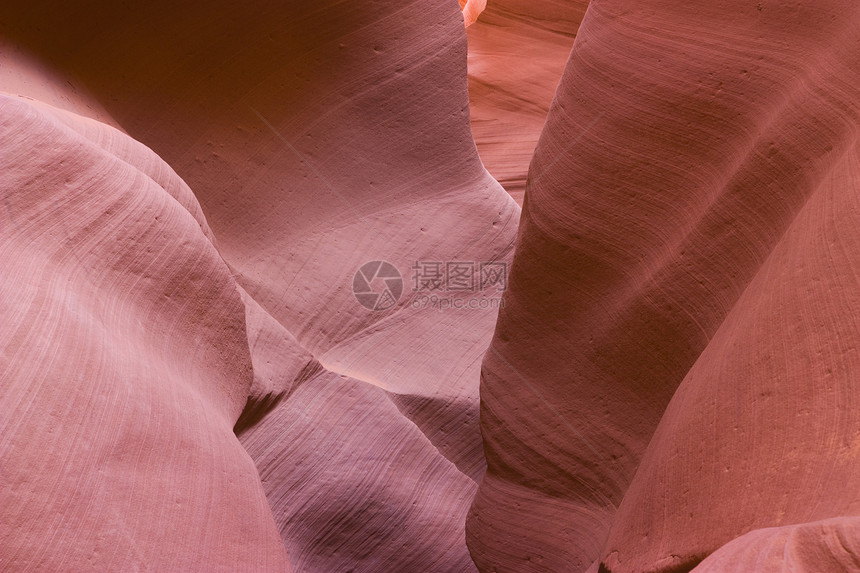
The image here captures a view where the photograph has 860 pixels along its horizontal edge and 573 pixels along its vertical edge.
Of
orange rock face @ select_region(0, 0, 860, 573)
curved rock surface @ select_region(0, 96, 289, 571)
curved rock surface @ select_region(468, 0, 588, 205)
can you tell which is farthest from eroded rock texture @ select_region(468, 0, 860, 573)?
curved rock surface @ select_region(468, 0, 588, 205)

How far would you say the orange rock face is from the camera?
1.59m

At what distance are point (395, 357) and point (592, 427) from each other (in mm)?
1163

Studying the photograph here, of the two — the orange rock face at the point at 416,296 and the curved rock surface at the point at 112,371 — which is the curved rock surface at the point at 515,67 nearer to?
the orange rock face at the point at 416,296

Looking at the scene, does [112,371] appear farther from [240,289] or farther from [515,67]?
[515,67]

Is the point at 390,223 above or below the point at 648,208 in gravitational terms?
below

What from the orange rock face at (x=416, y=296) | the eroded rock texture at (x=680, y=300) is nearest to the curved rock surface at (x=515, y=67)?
the orange rock face at (x=416, y=296)

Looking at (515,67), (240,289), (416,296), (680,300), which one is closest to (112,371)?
(240,289)

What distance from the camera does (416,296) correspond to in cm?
336

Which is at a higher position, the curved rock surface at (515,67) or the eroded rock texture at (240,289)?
the curved rock surface at (515,67)

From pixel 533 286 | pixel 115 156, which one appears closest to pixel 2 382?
pixel 115 156

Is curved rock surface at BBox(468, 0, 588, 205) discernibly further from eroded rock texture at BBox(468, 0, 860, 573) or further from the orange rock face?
eroded rock texture at BBox(468, 0, 860, 573)

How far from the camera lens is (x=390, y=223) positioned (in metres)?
3.35

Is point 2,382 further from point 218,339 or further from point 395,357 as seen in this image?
point 395,357

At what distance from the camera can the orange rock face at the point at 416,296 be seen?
62.4 inches
